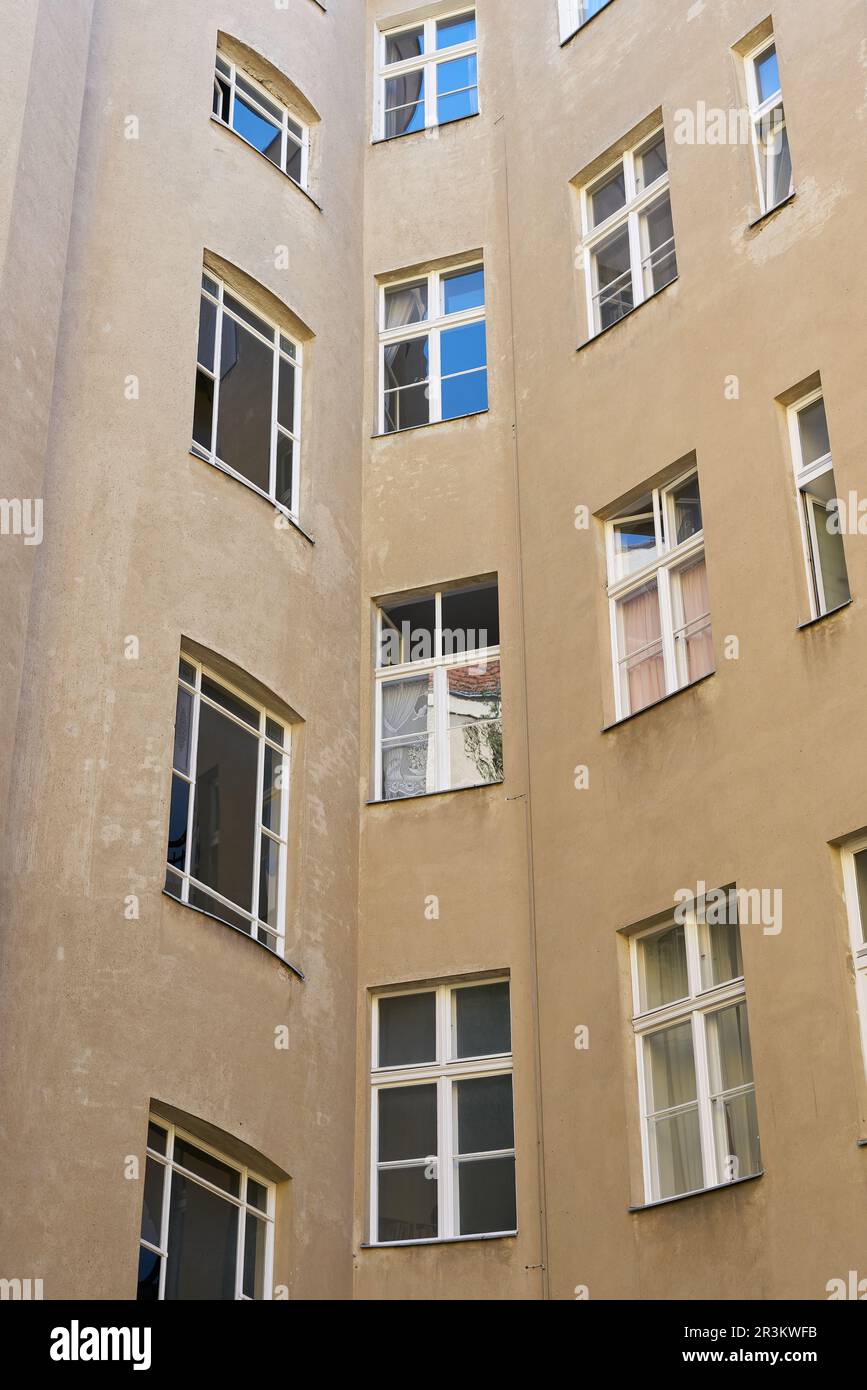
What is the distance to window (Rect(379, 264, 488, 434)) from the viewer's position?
18.1m

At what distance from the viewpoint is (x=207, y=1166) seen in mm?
12898

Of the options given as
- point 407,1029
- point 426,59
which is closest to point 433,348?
point 426,59

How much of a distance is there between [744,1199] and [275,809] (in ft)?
17.1

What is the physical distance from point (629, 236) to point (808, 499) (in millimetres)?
4615

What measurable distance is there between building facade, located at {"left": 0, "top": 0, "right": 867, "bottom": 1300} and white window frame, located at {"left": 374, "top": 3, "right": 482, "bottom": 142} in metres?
1.94

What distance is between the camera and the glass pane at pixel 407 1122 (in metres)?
14.4

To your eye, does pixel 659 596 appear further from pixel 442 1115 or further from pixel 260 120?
pixel 260 120

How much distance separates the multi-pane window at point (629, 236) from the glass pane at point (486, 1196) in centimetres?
807

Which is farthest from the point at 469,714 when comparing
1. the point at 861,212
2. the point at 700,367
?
the point at 861,212

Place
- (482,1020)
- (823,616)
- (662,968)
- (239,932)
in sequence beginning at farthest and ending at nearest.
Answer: (482,1020) < (662,968) < (239,932) < (823,616)

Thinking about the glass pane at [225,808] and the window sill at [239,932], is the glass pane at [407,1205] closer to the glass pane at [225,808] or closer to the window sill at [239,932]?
the window sill at [239,932]

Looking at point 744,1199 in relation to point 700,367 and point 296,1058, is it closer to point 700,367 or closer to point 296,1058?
point 296,1058

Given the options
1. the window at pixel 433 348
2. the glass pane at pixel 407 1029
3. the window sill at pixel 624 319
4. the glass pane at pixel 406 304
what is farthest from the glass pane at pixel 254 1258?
the glass pane at pixel 406 304

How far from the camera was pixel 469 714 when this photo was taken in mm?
16297
